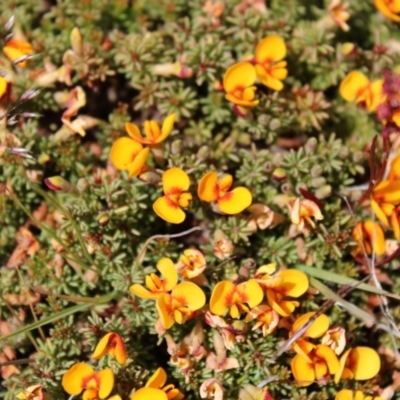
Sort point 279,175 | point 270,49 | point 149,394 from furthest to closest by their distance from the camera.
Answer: point 270,49, point 279,175, point 149,394

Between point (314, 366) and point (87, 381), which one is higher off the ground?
point (87, 381)

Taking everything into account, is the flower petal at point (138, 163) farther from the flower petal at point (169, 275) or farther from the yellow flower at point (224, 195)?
the flower petal at point (169, 275)

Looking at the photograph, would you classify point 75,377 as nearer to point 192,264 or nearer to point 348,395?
point 192,264

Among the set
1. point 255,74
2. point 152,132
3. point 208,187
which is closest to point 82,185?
point 152,132

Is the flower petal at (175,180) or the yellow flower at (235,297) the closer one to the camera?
the yellow flower at (235,297)

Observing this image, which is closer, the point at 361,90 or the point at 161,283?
the point at 161,283

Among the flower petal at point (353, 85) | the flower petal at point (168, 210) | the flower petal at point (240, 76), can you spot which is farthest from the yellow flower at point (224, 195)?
the flower petal at point (353, 85)
